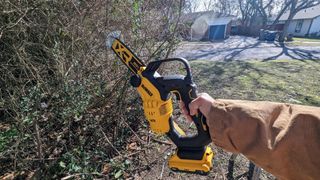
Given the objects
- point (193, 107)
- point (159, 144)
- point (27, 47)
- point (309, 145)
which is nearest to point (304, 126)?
point (309, 145)

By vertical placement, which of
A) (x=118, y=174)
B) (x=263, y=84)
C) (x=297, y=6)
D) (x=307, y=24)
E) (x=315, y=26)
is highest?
(x=297, y=6)

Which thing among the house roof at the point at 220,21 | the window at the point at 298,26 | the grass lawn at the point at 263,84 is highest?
the grass lawn at the point at 263,84

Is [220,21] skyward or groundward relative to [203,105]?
groundward

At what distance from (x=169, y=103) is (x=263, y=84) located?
4.89 metres

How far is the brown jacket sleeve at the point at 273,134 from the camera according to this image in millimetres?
746

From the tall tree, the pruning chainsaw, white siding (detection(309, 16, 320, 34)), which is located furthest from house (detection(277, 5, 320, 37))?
the pruning chainsaw

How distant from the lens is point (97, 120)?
278 cm

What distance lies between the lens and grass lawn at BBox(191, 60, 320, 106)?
459 cm

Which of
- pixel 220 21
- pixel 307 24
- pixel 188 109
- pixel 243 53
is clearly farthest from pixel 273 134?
pixel 307 24

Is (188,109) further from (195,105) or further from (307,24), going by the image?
(307,24)

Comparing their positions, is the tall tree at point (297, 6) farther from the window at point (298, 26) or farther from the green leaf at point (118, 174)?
the green leaf at point (118, 174)

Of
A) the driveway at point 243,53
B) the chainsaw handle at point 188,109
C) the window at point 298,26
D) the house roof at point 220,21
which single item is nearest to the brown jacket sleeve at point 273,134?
the chainsaw handle at point 188,109

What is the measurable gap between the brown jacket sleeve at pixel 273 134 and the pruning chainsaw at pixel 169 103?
0.26 m

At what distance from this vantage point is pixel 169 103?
1.47 meters
